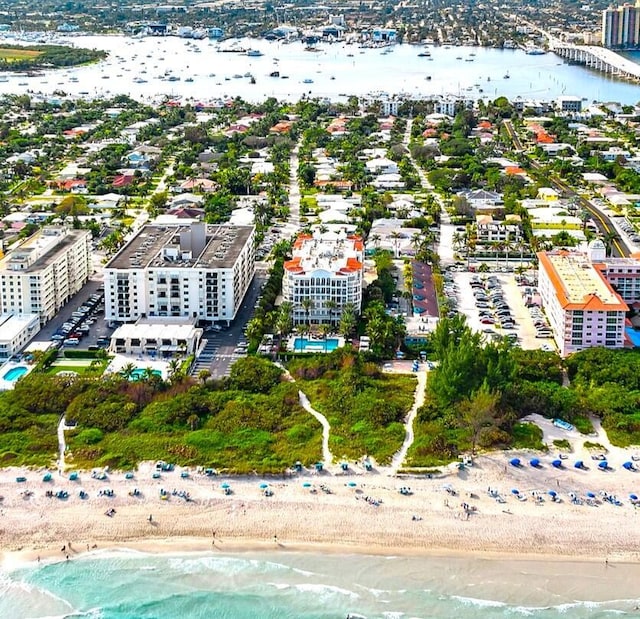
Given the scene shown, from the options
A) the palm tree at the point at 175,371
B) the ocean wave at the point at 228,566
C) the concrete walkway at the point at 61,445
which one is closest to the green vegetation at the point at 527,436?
the ocean wave at the point at 228,566

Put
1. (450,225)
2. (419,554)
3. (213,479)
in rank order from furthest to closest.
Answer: (450,225) → (213,479) → (419,554)

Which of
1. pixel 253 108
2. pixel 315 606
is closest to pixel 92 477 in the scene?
pixel 315 606

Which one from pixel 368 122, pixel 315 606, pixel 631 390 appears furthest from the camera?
pixel 368 122

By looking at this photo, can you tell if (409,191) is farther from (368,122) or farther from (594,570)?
(594,570)

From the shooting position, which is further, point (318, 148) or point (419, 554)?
point (318, 148)

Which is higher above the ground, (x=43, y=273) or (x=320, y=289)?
(x=43, y=273)

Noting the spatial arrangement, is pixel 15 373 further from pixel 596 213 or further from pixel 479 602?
pixel 596 213

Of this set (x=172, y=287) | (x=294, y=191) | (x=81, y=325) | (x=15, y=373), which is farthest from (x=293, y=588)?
(x=294, y=191)

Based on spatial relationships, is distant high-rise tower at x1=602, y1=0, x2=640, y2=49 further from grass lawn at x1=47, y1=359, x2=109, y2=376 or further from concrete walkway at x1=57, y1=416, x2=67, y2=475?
concrete walkway at x1=57, y1=416, x2=67, y2=475
